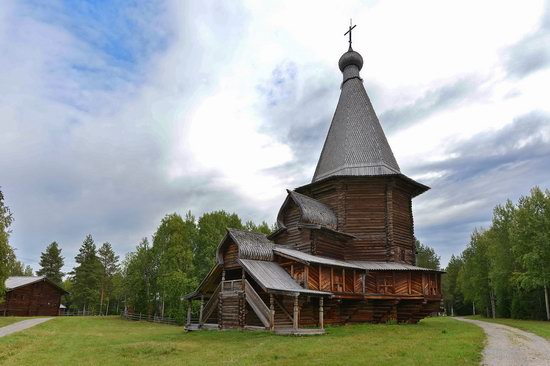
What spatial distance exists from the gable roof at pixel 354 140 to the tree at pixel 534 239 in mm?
15027

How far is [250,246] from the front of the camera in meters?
20.8

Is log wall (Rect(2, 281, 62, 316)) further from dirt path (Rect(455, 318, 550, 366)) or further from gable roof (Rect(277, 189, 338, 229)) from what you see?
dirt path (Rect(455, 318, 550, 366))

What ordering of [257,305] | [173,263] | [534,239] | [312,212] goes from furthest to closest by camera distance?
[173,263], [534,239], [312,212], [257,305]

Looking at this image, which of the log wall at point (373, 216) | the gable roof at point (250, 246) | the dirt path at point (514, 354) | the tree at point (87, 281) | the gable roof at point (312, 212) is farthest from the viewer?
the tree at point (87, 281)

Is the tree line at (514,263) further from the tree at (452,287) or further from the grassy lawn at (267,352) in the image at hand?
the grassy lawn at (267,352)

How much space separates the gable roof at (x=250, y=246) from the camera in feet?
67.2

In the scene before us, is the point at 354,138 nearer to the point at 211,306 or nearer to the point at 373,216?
the point at 373,216

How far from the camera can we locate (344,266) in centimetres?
2108

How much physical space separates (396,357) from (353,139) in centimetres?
1956

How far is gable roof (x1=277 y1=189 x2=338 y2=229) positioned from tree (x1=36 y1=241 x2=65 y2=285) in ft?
195

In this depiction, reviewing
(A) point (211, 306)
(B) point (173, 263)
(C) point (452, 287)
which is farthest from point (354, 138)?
(C) point (452, 287)

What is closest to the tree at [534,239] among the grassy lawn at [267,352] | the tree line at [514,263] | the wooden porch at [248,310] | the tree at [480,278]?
the tree line at [514,263]

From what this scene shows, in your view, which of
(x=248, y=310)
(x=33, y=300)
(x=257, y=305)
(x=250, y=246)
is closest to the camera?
(x=257, y=305)

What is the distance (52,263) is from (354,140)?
63.0 meters
